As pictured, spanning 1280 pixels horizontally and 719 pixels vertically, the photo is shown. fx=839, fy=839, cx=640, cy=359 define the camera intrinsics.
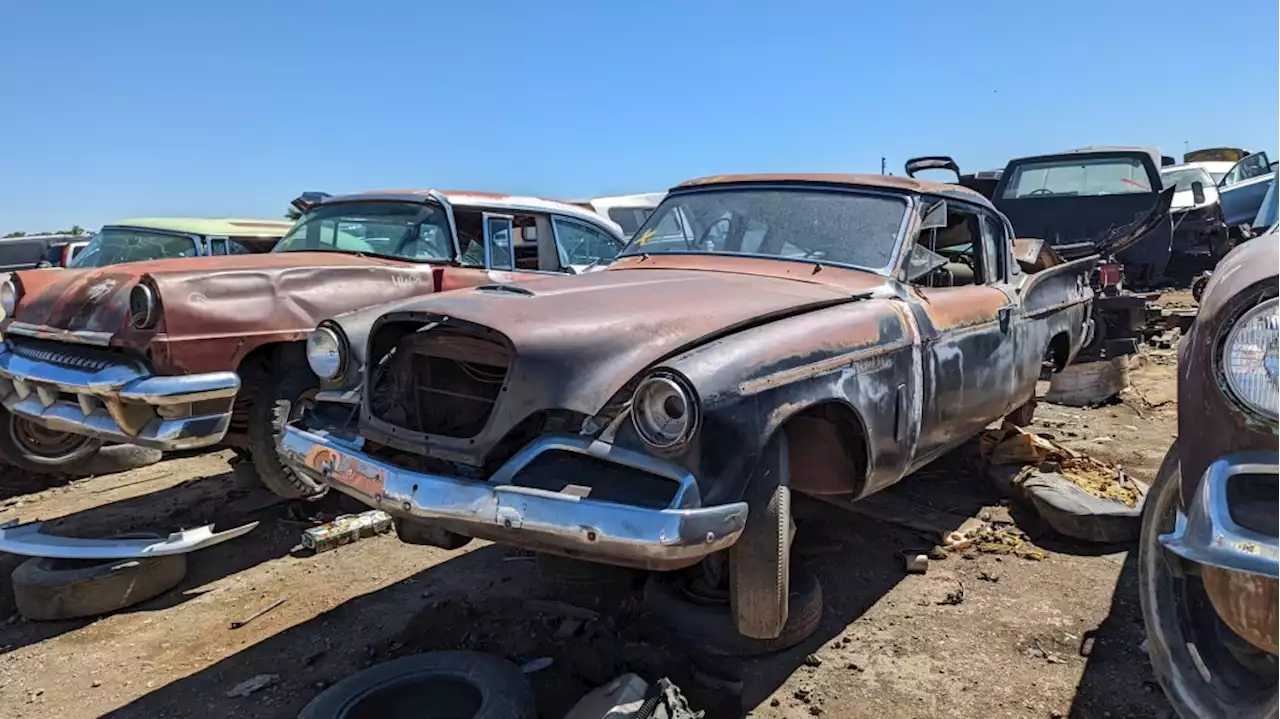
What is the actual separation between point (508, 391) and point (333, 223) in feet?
12.6

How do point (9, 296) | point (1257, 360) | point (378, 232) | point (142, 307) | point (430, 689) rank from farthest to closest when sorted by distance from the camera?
point (378, 232) < point (9, 296) < point (142, 307) < point (430, 689) < point (1257, 360)

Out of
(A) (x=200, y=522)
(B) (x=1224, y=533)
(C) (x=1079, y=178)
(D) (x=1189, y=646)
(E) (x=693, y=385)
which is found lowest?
(A) (x=200, y=522)

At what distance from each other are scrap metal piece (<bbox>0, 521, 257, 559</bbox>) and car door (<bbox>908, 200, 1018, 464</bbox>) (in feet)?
11.0

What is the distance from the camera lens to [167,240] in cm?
750

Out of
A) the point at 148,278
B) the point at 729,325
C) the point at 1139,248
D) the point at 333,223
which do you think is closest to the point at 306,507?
the point at 148,278

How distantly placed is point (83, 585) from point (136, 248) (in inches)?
187

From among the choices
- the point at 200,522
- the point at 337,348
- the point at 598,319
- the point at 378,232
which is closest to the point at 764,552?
the point at 598,319

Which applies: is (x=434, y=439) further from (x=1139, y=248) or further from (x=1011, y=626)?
(x=1139, y=248)

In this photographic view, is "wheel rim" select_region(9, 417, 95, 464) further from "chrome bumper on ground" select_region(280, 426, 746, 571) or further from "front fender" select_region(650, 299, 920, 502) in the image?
"front fender" select_region(650, 299, 920, 502)

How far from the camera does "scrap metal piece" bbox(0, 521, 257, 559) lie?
3.78 m

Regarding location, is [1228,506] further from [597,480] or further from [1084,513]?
[1084,513]

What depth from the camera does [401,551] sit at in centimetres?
436

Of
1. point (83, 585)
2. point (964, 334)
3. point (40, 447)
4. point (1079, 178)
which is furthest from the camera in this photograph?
point (1079, 178)

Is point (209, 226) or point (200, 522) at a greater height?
point (209, 226)
